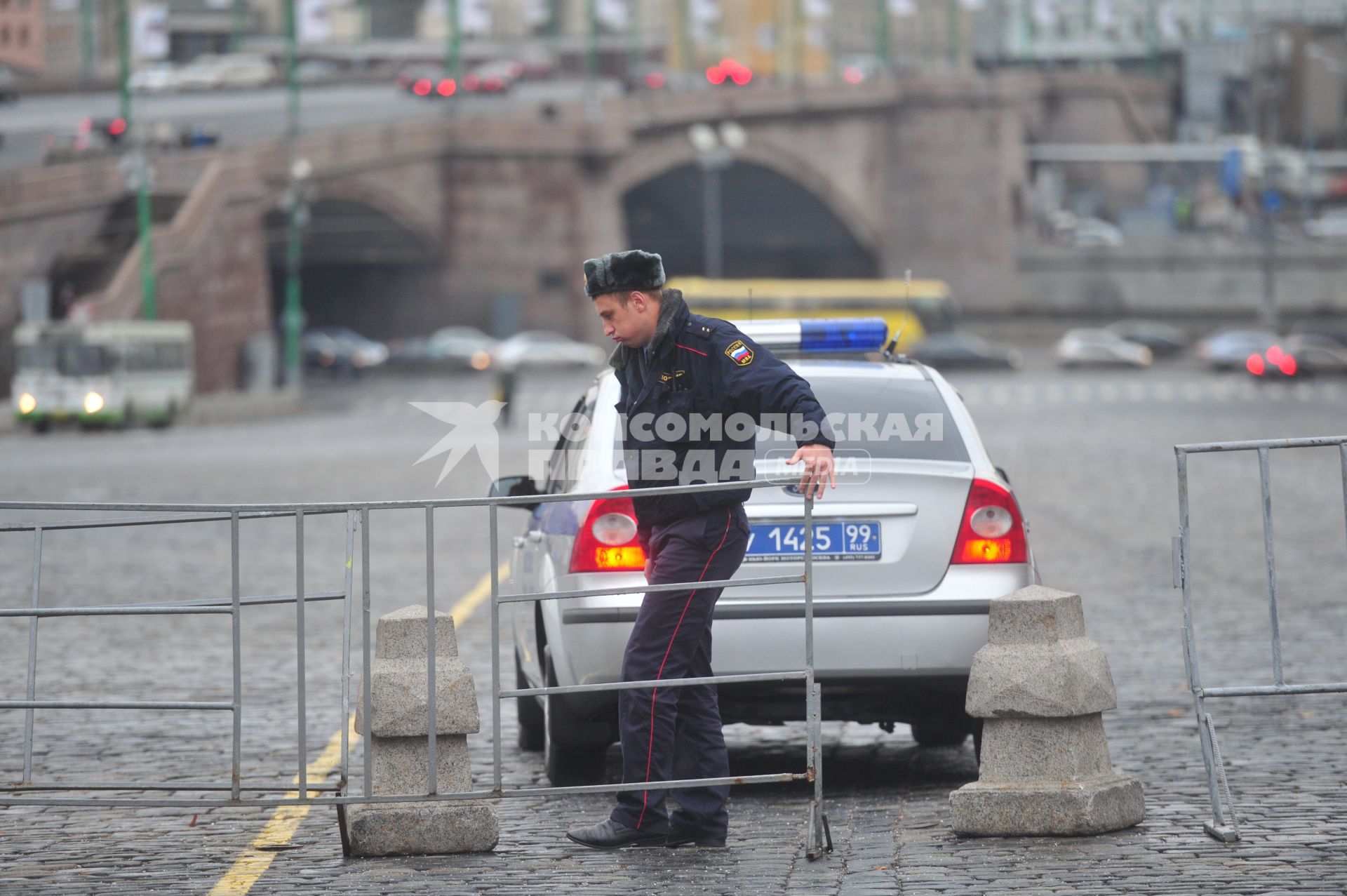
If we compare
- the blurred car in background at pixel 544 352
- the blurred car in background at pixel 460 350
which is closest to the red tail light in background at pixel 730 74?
the blurred car in background at pixel 544 352

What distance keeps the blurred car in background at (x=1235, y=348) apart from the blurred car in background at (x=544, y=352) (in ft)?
61.6

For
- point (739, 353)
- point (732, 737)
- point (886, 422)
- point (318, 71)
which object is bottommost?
point (732, 737)

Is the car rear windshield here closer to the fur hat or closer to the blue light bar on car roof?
the blue light bar on car roof

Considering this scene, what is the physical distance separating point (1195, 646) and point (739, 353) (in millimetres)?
1543

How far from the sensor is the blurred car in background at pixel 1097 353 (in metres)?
65.1

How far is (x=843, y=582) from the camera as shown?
20.7 feet

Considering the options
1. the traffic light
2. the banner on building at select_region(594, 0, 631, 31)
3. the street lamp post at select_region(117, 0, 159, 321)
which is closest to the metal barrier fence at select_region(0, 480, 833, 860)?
the street lamp post at select_region(117, 0, 159, 321)

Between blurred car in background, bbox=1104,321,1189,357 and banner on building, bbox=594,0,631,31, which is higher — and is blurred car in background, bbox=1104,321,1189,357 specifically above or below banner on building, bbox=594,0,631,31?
below

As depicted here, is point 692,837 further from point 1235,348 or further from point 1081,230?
point 1081,230

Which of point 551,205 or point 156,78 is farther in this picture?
point 156,78

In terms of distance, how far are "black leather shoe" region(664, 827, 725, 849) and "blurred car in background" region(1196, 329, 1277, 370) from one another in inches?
2172

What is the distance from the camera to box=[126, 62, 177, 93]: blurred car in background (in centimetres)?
6183

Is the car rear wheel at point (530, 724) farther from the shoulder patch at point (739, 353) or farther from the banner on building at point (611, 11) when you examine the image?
the banner on building at point (611, 11)

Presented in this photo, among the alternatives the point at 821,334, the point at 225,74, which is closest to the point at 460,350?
the point at 225,74
